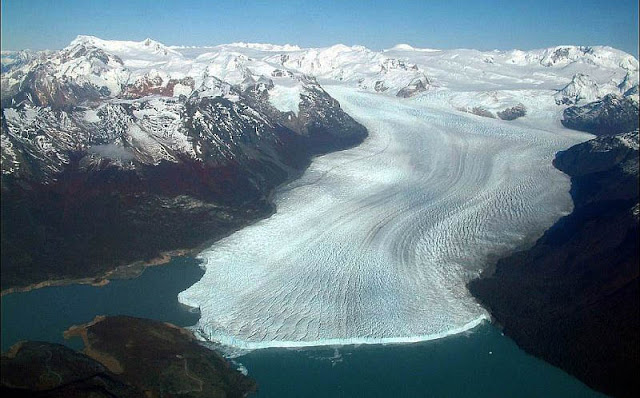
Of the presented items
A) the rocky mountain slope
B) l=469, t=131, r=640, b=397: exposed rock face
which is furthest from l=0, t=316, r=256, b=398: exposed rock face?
l=469, t=131, r=640, b=397: exposed rock face

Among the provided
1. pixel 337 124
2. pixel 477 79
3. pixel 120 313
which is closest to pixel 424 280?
pixel 120 313

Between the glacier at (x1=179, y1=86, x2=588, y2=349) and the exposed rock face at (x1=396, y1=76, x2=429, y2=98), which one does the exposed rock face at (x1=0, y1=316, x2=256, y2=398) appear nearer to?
the glacier at (x1=179, y1=86, x2=588, y2=349)

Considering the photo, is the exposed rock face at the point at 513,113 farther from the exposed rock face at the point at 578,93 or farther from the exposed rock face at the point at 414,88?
the exposed rock face at the point at 414,88

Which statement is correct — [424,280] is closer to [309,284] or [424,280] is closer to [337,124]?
[309,284]

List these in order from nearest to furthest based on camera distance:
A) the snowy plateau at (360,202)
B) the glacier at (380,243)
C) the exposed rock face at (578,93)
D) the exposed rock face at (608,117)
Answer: the glacier at (380,243)
the snowy plateau at (360,202)
the exposed rock face at (608,117)
the exposed rock face at (578,93)

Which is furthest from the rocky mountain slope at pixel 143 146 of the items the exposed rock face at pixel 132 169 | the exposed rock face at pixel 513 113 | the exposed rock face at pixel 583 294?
the exposed rock face at pixel 583 294

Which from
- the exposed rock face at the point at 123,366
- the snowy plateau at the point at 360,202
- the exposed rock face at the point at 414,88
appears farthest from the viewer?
the exposed rock face at the point at 414,88
